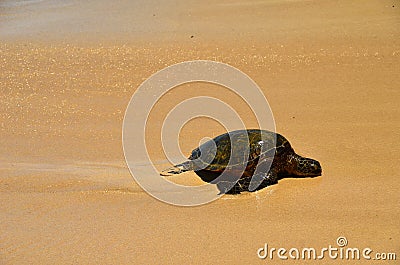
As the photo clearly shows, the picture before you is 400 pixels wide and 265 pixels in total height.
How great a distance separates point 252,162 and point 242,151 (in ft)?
0.33

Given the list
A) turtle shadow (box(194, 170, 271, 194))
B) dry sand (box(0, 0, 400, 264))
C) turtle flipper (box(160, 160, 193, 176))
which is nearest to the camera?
dry sand (box(0, 0, 400, 264))

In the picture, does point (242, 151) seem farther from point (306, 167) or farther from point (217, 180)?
point (306, 167)

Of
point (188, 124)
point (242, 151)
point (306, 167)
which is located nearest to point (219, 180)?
point (242, 151)

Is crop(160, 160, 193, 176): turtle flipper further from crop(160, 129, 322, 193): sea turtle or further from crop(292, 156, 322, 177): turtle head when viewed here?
crop(292, 156, 322, 177): turtle head

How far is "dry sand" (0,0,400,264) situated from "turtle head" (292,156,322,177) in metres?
0.07

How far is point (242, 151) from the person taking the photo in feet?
11.3

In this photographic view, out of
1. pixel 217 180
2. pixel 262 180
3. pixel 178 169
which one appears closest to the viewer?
pixel 262 180

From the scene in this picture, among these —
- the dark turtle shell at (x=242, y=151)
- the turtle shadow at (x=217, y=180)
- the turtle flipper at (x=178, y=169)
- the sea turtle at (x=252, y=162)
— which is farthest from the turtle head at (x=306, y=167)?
the turtle flipper at (x=178, y=169)

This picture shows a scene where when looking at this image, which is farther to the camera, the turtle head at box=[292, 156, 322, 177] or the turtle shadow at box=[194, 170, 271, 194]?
the turtle head at box=[292, 156, 322, 177]

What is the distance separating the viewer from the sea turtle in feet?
11.2

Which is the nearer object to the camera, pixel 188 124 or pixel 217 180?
pixel 217 180

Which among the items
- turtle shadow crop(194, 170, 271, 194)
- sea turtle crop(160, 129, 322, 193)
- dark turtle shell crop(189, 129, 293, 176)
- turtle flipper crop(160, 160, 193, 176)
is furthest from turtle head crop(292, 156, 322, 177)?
turtle flipper crop(160, 160, 193, 176)

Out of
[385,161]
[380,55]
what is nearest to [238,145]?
[385,161]

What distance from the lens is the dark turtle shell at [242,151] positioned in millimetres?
3449
